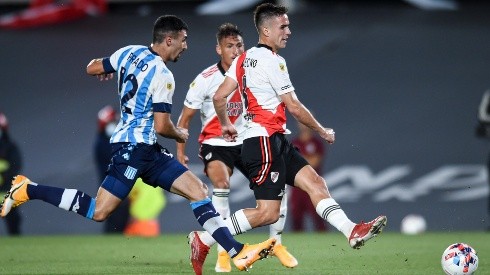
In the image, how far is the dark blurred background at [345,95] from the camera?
668 inches

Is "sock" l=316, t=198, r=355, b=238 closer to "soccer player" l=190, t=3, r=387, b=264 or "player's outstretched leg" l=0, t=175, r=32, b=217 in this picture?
"soccer player" l=190, t=3, r=387, b=264

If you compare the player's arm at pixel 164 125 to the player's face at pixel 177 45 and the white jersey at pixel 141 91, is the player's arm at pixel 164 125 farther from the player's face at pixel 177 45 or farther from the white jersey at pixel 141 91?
the player's face at pixel 177 45

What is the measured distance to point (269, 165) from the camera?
28.5 ft

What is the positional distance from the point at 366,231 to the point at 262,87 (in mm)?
1473

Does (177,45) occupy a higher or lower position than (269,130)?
higher

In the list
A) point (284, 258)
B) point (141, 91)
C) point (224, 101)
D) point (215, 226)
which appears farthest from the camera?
point (284, 258)

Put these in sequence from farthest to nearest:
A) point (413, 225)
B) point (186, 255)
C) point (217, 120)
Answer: point (413, 225) < point (186, 255) < point (217, 120)

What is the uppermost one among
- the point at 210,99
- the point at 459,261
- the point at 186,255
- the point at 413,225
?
the point at 210,99

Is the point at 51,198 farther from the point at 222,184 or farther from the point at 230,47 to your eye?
the point at 230,47

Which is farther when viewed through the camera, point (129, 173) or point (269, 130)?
point (269, 130)

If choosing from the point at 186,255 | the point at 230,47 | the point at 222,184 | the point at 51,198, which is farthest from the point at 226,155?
the point at 51,198

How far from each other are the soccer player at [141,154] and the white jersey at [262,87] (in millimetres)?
578

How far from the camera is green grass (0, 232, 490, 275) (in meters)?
9.47

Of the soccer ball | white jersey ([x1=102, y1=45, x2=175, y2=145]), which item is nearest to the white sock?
white jersey ([x1=102, y1=45, x2=175, y2=145])
